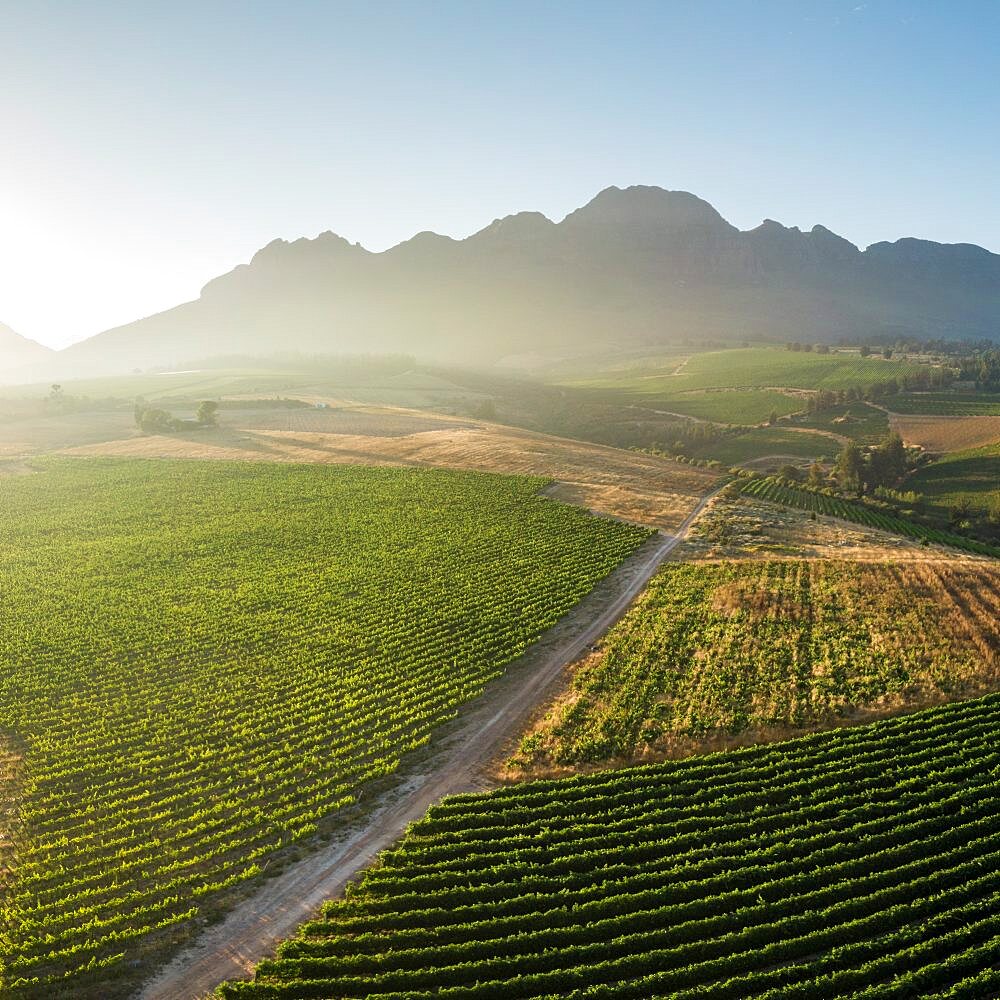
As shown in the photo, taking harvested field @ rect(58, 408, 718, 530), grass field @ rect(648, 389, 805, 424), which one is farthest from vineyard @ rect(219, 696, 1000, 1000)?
grass field @ rect(648, 389, 805, 424)

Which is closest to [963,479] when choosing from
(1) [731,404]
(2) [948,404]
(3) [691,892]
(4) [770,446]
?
(4) [770,446]

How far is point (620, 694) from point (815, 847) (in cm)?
1402

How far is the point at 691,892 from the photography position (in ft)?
77.1

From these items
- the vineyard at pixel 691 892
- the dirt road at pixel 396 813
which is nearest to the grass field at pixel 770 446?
the dirt road at pixel 396 813

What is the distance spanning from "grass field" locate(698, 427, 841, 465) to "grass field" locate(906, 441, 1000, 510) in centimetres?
1662

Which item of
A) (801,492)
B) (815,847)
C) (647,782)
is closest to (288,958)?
(647,782)

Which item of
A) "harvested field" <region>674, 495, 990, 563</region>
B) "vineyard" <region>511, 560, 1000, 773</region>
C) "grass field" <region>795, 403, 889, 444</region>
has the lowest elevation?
"vineyard" <region>511, 560, 1000, 773</region>

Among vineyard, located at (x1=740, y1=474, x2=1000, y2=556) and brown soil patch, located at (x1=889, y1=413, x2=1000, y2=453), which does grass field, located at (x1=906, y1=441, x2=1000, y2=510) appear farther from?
vineyard, located at (x1=740, y1=474, x2=1000, y2=556)

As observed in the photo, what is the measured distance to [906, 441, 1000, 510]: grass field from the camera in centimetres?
Answer: 9488

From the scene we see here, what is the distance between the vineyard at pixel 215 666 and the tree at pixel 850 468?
5000cm

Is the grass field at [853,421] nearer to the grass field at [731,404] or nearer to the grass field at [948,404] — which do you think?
the grass field at [948,404]

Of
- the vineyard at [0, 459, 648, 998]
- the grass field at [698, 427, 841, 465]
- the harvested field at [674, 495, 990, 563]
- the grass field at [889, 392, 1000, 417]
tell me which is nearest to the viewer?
the vineyard at [0, 459, 648, 998]

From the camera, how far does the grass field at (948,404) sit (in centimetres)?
13588

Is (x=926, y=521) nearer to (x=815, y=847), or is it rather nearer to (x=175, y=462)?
(x=815, y=847)
